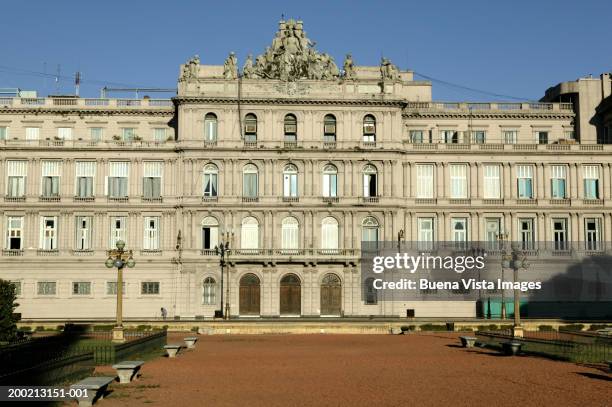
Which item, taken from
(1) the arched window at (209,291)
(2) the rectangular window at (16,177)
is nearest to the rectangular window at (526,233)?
(1) the arched window at (209,291)

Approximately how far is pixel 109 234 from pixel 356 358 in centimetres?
4212

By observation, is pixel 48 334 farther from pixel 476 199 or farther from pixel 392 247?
pixel 476 199

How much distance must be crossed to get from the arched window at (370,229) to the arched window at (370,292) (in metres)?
3.60

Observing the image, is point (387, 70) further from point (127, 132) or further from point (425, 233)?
point (127, 132)

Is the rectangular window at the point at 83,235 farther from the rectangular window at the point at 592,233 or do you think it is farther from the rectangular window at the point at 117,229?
the rectangular window at the point at 592,233

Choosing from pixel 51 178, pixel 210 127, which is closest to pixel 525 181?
pixel 210 127

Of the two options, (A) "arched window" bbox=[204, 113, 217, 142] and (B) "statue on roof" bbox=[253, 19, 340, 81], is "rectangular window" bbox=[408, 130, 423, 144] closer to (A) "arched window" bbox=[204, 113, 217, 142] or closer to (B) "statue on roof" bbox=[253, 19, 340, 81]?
(B) "statue on roof" bbox=[253, 19, 340, 81]

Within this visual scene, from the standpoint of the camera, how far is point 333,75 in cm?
7931

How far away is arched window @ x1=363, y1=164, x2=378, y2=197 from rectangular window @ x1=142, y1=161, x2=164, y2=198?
60.8 ft

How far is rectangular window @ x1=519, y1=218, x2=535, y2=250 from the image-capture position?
7981cm

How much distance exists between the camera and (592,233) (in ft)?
263

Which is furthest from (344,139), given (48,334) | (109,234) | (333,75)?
(48,334)

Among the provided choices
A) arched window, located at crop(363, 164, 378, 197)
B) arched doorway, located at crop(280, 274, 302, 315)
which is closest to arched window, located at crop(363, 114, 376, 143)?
arched window, located at crop(363, 164, 378, 197)

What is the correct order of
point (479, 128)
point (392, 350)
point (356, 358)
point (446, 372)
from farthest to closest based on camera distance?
point (479, 128), point (392, 350), point (356, 358), point (446, 372)
